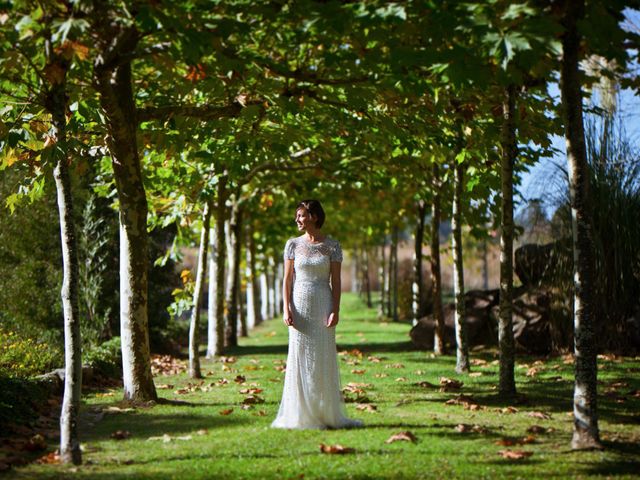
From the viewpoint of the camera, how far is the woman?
8586mm

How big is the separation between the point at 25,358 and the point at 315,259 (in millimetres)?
6347

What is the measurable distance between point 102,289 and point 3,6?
13.5m

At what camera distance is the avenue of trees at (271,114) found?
21.7ft

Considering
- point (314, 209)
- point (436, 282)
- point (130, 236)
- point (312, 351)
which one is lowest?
point (312, 351)

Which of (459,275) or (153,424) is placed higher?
(459,275)

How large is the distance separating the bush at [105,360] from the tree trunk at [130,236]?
3.44 meters

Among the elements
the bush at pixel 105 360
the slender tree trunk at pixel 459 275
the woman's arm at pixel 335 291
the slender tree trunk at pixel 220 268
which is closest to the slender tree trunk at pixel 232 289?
the slender tree trunk at pixel 220 268

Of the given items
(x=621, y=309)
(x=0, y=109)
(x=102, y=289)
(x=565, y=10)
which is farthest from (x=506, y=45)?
(x=102, y=289)

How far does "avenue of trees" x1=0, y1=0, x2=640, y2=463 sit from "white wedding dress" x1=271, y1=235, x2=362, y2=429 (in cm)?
195

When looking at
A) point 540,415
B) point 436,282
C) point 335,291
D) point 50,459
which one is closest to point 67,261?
point 50,459

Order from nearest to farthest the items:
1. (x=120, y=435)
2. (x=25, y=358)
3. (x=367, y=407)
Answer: (x=120, y=435), (x=367, y=407), (x=25, y=358)

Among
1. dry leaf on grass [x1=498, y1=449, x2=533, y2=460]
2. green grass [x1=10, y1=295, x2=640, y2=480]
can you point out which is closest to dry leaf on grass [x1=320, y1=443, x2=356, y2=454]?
green grass [x1=10, y1=295, x2=640, y2=480]

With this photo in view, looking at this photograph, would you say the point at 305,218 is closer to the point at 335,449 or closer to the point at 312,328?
the point at 312,328

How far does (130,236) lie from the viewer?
35.1 feet
